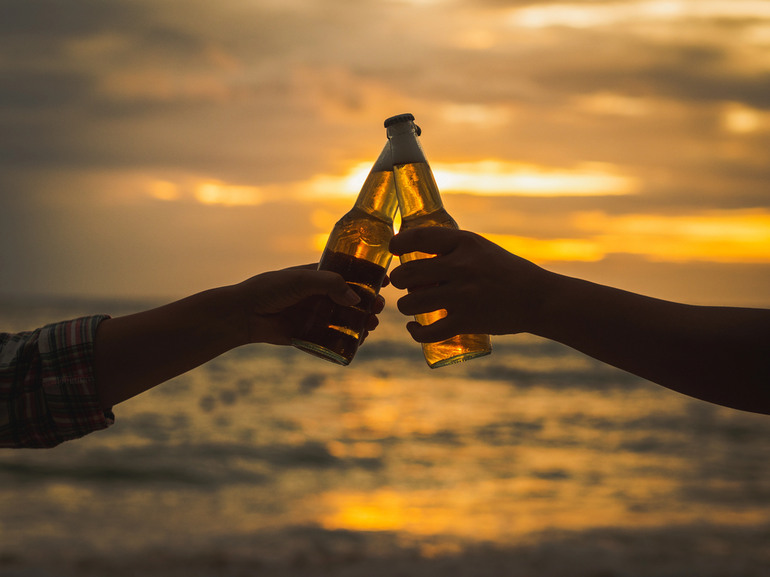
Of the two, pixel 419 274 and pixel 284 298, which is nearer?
pixel 419 274

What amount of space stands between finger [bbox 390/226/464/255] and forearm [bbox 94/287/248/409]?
522 millimetres

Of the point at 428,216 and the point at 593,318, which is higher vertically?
the point at 428,216

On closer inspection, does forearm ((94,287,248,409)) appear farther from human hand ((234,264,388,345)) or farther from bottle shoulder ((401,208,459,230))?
bottle shoulder ((401,208,459,230))

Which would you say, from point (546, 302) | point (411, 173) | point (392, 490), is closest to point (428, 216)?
point (411, 173)

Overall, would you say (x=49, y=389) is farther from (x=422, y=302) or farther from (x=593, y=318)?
(x=593, y=318)

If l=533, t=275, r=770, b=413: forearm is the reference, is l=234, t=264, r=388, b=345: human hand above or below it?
above

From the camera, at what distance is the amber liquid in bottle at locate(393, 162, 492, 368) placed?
6.50 feet

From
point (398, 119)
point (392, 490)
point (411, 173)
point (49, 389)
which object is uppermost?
point (398, 119)

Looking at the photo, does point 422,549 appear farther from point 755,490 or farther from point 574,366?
point 574,366

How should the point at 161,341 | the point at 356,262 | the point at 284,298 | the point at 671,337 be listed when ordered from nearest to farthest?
1. the point at 671,337
2. the point at 161,341
3. the point at 284,298
4. the point at 356,262

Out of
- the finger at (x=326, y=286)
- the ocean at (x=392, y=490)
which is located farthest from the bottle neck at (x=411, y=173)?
the ocean at (x=392, y=490)

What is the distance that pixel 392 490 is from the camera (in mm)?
8734

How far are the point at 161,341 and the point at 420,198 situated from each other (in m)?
0.85

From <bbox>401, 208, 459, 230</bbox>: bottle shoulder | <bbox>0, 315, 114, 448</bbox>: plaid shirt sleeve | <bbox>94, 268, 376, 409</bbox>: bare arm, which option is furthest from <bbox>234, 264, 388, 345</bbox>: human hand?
<bbox>0, 315, 114, 448</bbox>: plaid shirt sleeve
